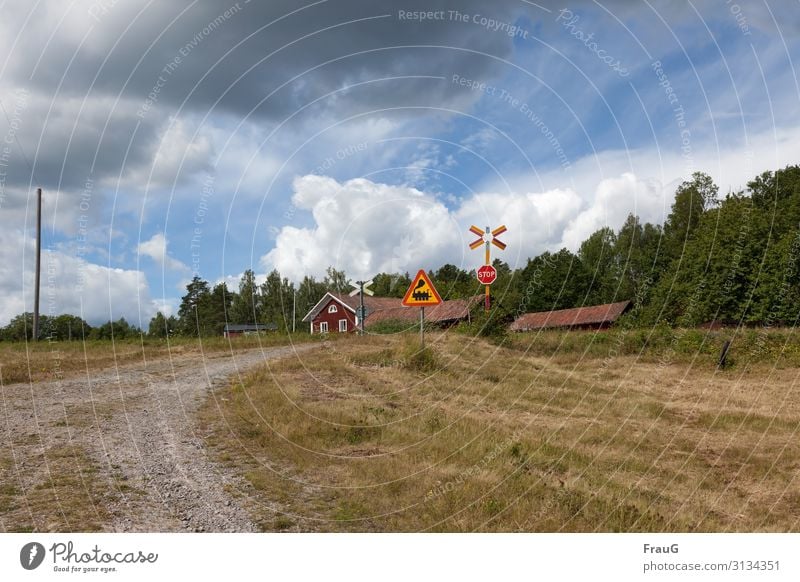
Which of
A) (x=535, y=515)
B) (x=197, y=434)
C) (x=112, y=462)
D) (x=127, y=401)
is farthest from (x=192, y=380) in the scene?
(x=535, y=515)

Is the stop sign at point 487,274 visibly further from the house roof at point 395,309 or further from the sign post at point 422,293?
the sign post at point 422,293

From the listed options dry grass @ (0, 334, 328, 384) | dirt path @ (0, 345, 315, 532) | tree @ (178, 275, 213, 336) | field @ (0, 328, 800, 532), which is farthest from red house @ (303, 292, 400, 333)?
tree @ (178, 275, 213, 336)

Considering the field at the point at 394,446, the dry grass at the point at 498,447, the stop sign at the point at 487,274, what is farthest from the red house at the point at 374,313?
the dry grass at the point at 498,447

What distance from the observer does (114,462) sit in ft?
34.4

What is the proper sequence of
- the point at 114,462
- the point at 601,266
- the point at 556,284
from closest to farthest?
the point at 114,462, the point at 556,284, the point at 601,266

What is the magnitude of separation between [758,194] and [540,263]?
52505mm

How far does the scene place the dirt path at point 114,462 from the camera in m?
7.62

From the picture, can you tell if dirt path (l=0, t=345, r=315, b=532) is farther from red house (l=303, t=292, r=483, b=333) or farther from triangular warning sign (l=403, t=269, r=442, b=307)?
red house (l=303, t=292, r=483, b=333)

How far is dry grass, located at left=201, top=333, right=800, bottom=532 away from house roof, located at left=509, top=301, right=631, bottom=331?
1782 centimetres

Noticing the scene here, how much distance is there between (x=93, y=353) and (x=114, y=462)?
26020 millimetres

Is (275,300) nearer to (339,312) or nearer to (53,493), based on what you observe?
(339,312)

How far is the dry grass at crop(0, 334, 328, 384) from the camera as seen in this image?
24.0 metres

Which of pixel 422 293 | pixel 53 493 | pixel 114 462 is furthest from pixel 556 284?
pixel 53 493

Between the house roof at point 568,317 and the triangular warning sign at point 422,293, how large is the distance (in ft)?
81.0
